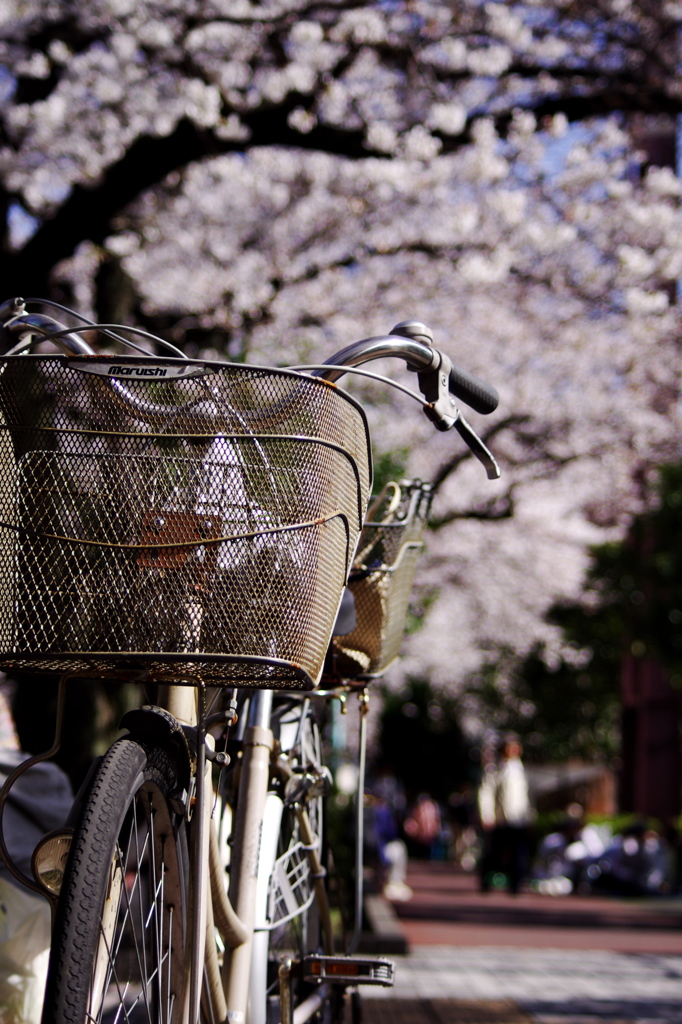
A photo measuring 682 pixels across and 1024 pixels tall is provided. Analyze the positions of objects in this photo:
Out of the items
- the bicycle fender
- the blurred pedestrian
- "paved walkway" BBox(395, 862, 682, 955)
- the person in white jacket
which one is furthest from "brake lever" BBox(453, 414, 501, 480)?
the blurred pedestrian

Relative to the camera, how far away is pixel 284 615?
5.68 feet

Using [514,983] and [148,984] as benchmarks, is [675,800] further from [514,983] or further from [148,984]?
[148,984]

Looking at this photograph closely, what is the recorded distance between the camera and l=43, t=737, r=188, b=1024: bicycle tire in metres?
1.47

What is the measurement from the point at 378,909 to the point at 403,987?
2.97 meters

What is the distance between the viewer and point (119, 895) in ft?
5.78

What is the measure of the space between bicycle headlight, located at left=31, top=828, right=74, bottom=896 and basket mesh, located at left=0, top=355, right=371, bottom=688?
0.33 metres

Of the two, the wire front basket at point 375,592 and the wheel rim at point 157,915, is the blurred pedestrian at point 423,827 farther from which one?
the wheel rim at point 157,915

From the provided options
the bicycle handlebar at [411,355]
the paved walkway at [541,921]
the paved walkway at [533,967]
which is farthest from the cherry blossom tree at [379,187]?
the bicycle handlebar at [411,355]

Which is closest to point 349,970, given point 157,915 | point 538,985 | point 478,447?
point 157,915

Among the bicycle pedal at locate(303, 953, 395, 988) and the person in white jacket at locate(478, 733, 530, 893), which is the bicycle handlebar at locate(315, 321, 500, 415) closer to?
the bicycle pedal at locate(303, 953, 395, 988)

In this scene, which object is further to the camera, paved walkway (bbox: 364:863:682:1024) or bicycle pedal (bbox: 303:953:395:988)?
paved walkway (bbox: 364:863:682:1024)

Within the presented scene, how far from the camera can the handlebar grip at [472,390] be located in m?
2.39

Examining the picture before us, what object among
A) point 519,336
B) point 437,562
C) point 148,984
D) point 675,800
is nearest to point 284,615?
point 148,984

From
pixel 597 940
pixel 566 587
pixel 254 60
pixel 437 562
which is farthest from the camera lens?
pixel 566 587
